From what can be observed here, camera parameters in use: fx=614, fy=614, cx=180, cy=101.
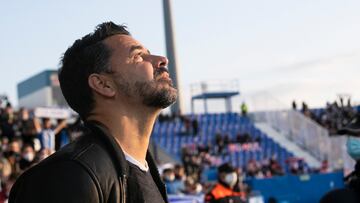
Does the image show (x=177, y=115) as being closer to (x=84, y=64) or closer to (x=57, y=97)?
(x=57, y=97)

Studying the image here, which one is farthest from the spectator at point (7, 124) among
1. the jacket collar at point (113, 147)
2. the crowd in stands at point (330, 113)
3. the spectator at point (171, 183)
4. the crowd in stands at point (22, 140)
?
the crowd in stands at point (330, 113)

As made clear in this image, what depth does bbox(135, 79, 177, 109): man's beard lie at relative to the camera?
2.14 metres

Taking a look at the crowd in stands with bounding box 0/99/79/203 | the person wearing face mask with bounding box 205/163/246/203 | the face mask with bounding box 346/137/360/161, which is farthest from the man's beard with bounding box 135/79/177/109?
the person wearing face mask with bounding box 205/163/246/203

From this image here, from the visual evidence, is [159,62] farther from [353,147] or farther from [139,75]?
[353,147]

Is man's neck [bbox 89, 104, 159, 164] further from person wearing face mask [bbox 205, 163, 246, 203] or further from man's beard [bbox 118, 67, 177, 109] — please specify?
person wearing face mask [bbox 205, 163, 246, 203]

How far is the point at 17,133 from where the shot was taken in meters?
12.9

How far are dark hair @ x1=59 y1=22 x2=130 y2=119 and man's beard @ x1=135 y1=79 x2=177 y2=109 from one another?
0.44ft

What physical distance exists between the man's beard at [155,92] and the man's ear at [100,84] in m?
0.10

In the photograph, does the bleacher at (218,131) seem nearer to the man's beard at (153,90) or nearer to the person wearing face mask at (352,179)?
the person wearing face mask at (352,179)

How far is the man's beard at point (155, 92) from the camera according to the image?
2.14m

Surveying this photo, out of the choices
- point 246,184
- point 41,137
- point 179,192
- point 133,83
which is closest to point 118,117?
point 133,83

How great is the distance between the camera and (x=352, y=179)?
3.23m

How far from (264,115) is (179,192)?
18325 millimetres

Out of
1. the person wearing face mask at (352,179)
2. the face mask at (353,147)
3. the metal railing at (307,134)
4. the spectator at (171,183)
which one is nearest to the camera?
the person wearing face mask at (352,179)
